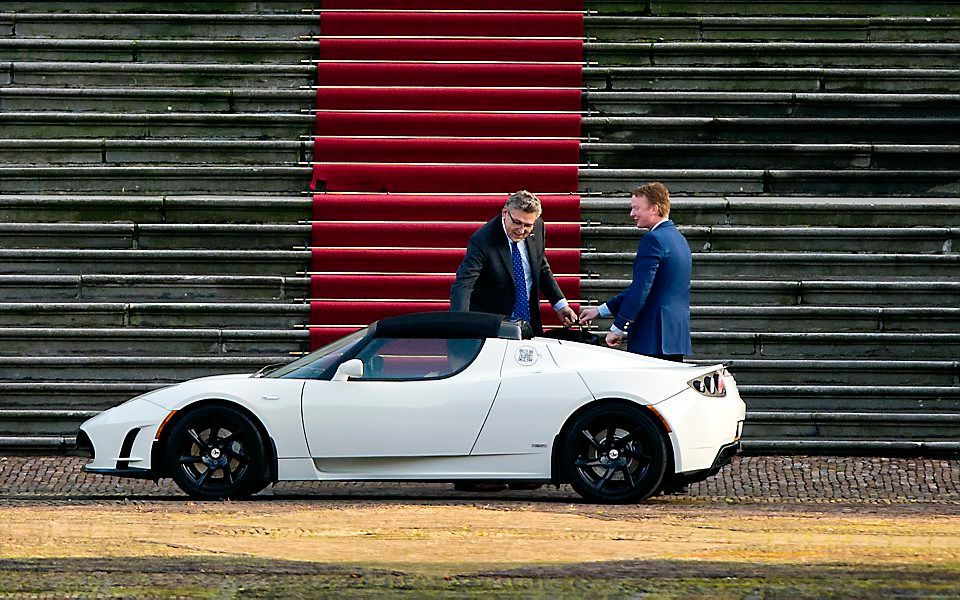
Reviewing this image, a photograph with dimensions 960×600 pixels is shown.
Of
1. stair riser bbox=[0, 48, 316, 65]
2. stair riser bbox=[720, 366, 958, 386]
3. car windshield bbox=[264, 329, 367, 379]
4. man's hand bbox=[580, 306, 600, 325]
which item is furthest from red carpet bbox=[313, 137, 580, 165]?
car windshield bbox=[264, 329, 367, 379]

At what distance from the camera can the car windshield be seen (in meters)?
9.20

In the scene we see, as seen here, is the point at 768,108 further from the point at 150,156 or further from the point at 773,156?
the point at 150,156

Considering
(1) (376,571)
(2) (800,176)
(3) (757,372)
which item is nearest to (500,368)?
(1) (376,571)

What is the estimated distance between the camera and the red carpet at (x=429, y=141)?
12703 mm

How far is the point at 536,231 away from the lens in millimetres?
10328

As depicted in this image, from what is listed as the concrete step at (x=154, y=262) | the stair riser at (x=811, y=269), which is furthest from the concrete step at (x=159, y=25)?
the stair riser at (x=811, y=269)

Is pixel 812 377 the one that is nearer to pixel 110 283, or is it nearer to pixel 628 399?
pixel 628 399

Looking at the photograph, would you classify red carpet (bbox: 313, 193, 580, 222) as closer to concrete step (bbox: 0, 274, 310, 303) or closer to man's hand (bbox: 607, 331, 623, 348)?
concrete step (bbox: 0, 274, 310, 303)

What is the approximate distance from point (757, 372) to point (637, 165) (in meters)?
1.86

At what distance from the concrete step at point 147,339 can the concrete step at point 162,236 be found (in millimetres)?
549

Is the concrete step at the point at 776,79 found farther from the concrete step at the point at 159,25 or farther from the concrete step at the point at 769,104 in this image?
the concrete step at the point at 159,25

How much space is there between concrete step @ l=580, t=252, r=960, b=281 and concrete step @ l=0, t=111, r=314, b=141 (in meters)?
2.64

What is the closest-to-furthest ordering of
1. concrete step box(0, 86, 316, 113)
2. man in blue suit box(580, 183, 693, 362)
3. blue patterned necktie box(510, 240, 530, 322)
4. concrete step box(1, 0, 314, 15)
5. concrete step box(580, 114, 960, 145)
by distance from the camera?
man in blue suit box(580, 183, 693, 362) < blue patterned necktie box(510, 240, 530, 322) < concrete step box(580, 114, 960, 145) < concrete step box(0, 86, 316, 113) < concrete step box(1, 0, 314, 15)

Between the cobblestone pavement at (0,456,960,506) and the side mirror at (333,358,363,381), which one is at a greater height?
the side mirror at (333,358,363,381)
